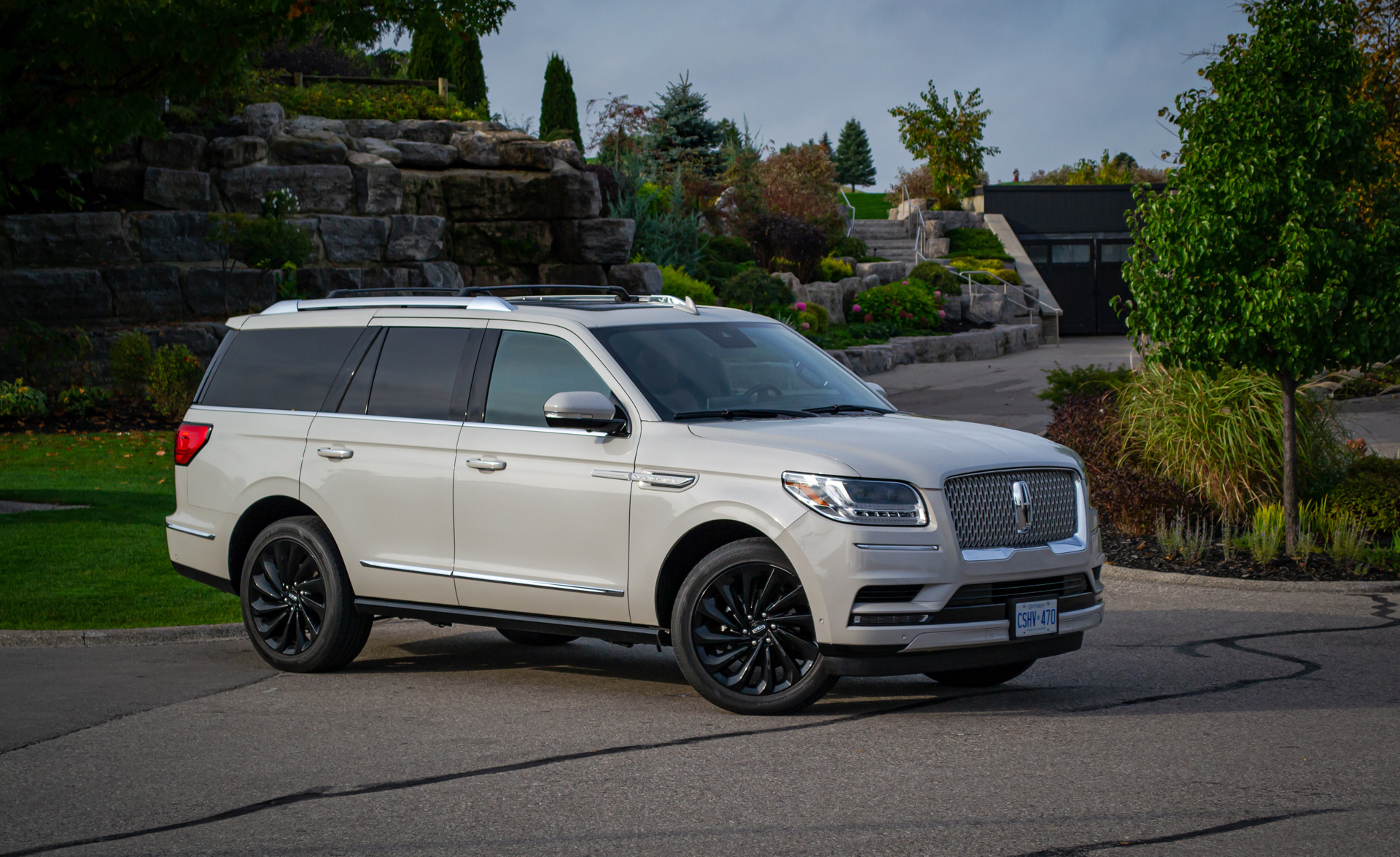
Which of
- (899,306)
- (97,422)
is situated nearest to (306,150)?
(97,422)

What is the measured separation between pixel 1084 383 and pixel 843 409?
25.0 feet

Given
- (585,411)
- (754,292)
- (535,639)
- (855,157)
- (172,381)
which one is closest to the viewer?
(585,411)

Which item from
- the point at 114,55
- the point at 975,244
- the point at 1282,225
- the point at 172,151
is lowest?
the point at 1282,225

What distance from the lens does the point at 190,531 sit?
329 inches

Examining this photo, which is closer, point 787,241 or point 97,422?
point 97,422

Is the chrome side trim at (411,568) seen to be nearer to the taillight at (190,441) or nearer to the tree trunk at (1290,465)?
the taillight at (190,441)

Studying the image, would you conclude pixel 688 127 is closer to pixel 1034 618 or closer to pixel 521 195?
pixel 521 195

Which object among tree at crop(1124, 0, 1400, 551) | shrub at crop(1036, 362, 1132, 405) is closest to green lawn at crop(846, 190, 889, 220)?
shrub at crop(1036, 362, 1132, 405)

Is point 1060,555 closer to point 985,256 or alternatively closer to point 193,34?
point 193,34

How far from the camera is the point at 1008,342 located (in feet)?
110

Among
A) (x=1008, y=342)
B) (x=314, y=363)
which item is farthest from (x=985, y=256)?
(x=314, y=363)

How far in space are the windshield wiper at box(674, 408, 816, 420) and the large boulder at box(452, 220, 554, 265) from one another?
2129 cm

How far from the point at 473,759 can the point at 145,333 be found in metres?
18.8

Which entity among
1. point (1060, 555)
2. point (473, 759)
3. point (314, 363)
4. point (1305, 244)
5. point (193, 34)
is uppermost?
point (193, 34)
